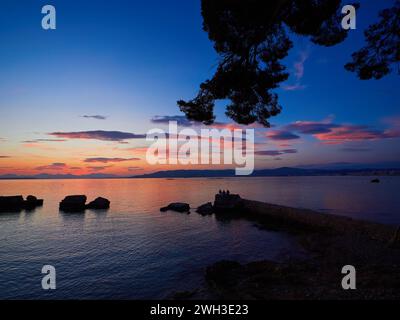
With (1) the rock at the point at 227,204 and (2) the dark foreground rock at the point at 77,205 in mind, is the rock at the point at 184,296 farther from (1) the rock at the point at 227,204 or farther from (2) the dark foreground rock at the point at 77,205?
(2) the dark foreground rock at the point at 77,205

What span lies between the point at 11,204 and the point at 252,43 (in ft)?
255

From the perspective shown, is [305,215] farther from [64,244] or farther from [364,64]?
[64,244]

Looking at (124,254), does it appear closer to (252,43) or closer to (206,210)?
(252,43)

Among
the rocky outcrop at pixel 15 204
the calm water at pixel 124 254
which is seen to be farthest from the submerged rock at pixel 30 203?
the calm water at pixel 124 254

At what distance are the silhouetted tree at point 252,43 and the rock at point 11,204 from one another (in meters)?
72.5

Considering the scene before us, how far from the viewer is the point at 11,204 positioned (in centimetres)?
6575

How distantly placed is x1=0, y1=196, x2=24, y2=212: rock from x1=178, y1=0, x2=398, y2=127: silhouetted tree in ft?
238

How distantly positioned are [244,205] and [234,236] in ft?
84.3

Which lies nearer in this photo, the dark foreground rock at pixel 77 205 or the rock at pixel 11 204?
the rock at pixel 11 204

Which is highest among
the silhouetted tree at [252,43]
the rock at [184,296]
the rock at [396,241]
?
the silhouetted tree at [252,43]

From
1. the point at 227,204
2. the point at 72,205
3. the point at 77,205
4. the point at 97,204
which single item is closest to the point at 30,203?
the point at 72,205

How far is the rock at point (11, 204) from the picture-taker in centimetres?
6481

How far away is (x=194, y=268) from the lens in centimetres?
1914
